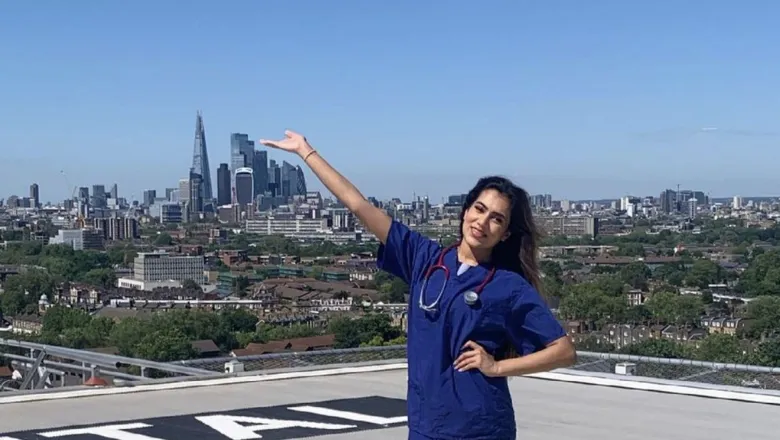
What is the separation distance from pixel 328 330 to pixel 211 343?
7.85 m

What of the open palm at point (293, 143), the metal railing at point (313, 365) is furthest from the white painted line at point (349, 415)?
the open palm at point (293, 143)

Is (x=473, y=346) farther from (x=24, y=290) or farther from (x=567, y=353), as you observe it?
(x=24, y=290)

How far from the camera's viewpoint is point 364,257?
112m

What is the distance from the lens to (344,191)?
2.69 meters

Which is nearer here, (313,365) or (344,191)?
(344,191)

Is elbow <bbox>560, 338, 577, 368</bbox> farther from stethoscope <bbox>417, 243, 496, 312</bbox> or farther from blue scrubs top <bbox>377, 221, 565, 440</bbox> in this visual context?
stethoscope <bbox>417, 243, 496, 312</bbox>

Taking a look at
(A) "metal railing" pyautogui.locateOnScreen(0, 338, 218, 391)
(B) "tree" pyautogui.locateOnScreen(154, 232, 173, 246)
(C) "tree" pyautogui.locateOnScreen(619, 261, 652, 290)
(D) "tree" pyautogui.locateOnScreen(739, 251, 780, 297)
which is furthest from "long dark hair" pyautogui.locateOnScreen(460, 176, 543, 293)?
(B) "tree" pyautogui.locateOnScreen(154, 232, 173, 246)

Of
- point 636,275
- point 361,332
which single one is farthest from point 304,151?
point 636,275

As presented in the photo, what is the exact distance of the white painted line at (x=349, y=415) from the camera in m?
6.21

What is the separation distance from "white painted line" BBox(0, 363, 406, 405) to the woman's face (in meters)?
4.69

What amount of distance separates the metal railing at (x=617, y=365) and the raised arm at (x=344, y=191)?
18.2 ft

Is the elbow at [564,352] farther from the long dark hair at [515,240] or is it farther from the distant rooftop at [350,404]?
the distant rooftop at [350,404]

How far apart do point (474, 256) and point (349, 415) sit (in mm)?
4029

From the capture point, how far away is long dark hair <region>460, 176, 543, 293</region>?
2.56 m
